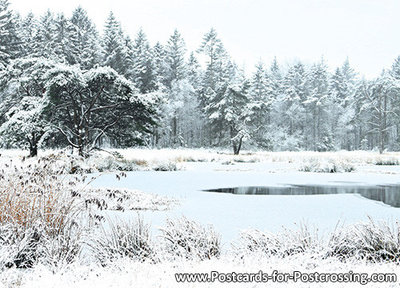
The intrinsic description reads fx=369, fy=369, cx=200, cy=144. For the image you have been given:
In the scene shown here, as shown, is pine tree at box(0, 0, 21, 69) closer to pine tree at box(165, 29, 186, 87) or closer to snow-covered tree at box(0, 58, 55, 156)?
snow-covered tree at box(0, 58, 55, 156)

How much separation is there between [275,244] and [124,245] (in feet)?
5.69

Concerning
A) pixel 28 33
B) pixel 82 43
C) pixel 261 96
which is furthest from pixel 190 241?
pixel 28 33

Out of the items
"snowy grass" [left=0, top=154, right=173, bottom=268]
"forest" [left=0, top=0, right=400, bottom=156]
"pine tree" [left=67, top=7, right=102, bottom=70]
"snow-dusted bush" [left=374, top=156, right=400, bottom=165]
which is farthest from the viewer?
"pine tree" [left=67, top=7, right=102, bottom=70]

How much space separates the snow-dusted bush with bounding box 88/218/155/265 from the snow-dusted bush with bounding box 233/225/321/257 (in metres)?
1.00

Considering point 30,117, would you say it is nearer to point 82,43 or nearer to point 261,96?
point 82,43

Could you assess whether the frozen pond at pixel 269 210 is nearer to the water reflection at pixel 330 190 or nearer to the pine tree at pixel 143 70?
the water reflection at pixel 330 190

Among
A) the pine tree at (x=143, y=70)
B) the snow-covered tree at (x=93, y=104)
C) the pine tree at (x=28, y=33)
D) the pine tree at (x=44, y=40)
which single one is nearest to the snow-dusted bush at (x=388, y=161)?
the snow-covered tree at (x=93, y=104)

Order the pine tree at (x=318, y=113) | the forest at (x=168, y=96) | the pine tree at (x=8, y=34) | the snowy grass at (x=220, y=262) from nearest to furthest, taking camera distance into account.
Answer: the snowy grass at (x=220, y=262), the forest at (x=168, y=96), the pine tree at (x=8, y=34), the pine tree at (x=318, y=113)

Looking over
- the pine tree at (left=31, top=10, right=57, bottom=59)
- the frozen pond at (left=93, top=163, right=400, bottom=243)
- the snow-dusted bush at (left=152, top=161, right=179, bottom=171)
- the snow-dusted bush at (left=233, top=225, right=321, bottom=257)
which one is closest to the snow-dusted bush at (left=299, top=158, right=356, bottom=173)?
the frozen pond at (left=93, top=163, right=400, bottom=243)

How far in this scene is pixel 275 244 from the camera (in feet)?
13.9

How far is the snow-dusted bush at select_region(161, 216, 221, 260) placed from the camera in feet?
13.2

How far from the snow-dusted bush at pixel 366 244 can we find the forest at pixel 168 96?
14.8 meters

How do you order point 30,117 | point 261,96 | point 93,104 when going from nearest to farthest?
1. point 30,117
2. point 93,104
3. point 261,96

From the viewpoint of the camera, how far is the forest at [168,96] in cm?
1861
